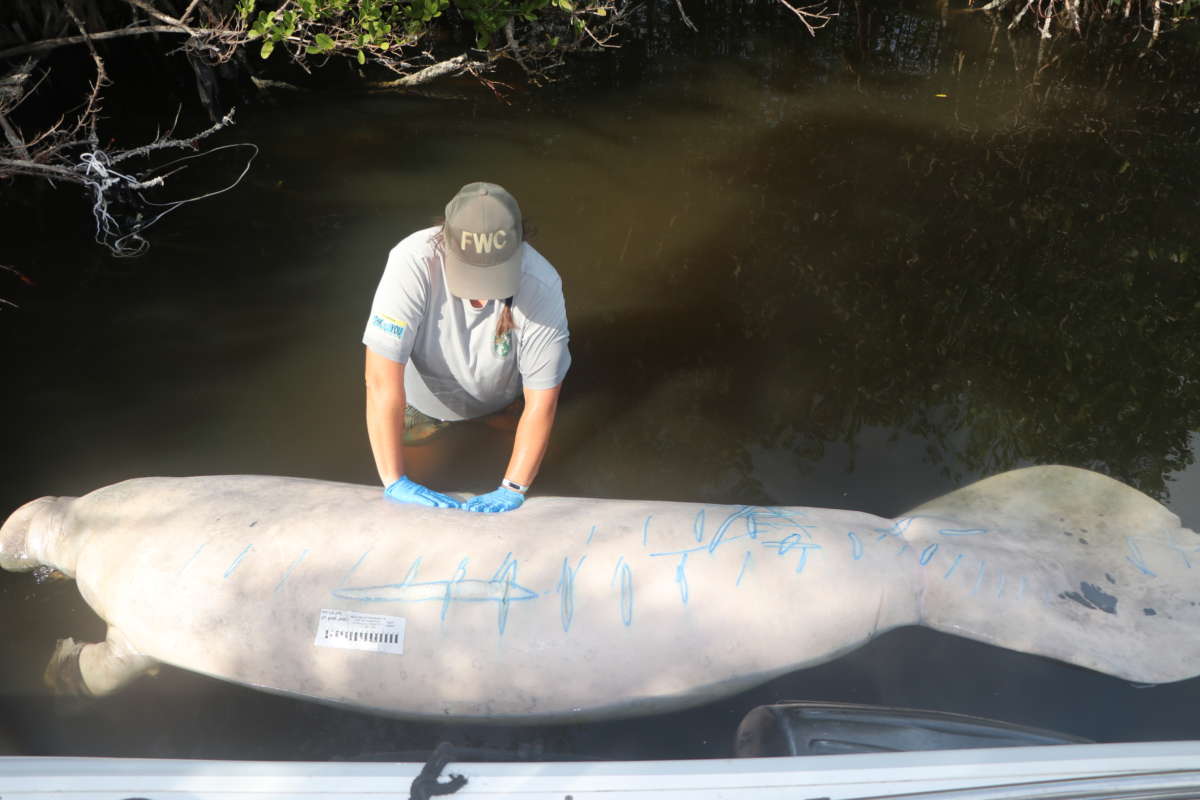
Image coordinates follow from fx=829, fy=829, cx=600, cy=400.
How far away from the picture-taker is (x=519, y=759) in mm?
2508

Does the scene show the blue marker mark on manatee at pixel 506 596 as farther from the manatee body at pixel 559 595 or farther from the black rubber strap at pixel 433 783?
the black rubber strap at pixel 433 783

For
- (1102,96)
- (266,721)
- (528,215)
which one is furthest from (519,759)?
(1102,96)

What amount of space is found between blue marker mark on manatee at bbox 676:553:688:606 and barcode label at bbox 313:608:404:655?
81cm

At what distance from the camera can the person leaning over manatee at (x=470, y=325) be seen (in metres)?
Answer: 2.63

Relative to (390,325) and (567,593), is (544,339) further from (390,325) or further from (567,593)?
(567,593)

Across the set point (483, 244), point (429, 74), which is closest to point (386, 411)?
point (483, 244)

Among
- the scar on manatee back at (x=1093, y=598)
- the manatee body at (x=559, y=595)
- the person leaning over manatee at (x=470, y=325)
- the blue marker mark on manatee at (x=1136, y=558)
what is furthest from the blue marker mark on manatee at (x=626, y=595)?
the blue marker mark on manatee at (x=1136, y=558)

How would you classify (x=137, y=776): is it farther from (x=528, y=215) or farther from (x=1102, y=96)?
(x=1102, y=96)

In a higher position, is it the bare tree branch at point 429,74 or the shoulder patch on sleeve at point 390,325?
the bare tree branch at point 429,74

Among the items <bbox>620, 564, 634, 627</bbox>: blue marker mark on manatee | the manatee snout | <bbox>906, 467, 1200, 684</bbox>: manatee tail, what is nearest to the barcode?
<bbox>620, 564, 634, 627</bbox>: blue marker mark on manatee

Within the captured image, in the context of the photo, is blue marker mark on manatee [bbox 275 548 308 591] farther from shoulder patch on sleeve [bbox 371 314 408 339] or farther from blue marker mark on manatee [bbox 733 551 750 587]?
blue marker mark on manatee [bbox 733 551 750 587]

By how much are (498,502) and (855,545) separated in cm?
122

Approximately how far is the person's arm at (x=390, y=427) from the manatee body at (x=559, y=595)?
0.52 ft

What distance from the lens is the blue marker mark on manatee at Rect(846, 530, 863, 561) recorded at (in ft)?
8.69
